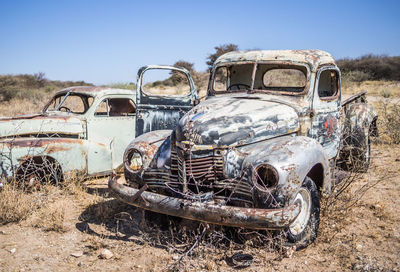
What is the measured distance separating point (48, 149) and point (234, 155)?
9.76ft

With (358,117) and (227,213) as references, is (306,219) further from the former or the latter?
(358,117)

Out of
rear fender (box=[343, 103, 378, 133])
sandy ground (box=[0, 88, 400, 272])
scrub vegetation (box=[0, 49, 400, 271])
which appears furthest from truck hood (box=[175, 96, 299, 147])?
rear fender (box=[343, 103, 378, 133])

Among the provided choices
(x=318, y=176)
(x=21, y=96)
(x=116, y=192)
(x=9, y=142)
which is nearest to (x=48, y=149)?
(x=9, y=142)

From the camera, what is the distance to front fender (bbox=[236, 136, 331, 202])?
117 inches

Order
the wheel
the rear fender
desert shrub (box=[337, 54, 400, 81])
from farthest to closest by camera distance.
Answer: desert shrub (box=[337, 54, 400, 81])
the rear fender
the wheel

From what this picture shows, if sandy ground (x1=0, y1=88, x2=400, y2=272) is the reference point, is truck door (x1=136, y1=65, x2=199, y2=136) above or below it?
above

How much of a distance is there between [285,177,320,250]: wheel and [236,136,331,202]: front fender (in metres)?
0.21

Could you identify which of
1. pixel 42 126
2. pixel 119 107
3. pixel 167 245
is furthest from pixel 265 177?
pixel 119 107

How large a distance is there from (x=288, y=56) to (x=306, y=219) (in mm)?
2181

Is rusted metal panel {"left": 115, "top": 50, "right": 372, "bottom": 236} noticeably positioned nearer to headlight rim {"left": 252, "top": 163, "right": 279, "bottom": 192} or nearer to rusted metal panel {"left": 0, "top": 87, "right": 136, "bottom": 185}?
headlight rim {"left": 252, "top": 163, "right": 279, "bottom": 192}

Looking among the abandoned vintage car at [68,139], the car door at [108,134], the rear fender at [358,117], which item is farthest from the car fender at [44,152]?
the rear fender at [358,117]

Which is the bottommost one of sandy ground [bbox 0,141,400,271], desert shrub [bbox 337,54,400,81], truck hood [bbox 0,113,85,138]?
sandy ground [bbox 0,141,400,271]

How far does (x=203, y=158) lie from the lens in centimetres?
340

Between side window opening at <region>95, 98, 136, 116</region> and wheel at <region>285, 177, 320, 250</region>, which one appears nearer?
wheel at <region>285, 177, 320, 250</region>
